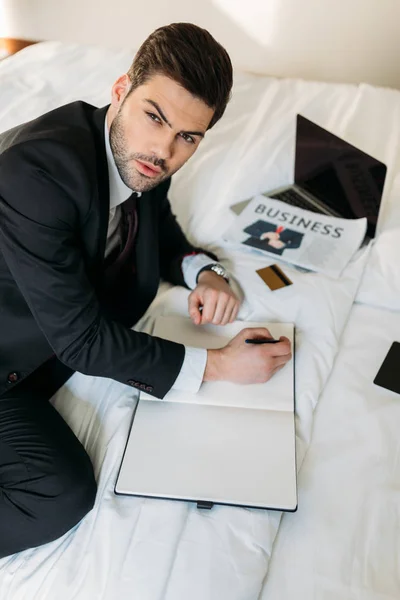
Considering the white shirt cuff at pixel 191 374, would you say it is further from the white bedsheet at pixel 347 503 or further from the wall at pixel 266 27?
the wall at pixel 266 27

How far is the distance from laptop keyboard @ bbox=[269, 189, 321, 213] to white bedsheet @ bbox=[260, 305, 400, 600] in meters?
0.51

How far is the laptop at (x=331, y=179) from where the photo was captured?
1502 mm

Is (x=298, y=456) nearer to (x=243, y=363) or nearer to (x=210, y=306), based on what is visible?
(x=243, y=363)

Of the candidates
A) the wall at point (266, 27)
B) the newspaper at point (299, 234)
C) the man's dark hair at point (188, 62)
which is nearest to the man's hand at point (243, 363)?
the newspaper at point (299, 234)

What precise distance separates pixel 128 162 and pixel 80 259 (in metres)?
0.20

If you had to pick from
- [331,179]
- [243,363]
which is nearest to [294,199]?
[331,179]

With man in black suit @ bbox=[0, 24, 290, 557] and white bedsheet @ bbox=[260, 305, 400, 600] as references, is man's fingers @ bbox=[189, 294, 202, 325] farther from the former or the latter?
white bedsheet @ bbox=[260, 305, 400, 600]

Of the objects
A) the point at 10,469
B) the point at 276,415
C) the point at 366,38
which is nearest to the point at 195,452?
the point at 276,415

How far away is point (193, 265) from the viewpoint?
1323 mm

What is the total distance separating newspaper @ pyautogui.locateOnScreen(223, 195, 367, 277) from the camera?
1369 millimetres

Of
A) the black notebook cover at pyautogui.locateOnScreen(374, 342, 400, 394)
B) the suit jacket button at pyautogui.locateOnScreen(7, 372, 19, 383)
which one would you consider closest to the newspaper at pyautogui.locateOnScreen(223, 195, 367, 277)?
the black notebook cover at pyautogui.locateOnScreen(374, 342, 400, 394)

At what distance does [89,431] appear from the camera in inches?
42.2

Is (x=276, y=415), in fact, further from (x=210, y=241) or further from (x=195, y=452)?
(x=210, y=241)

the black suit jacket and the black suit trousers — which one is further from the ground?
the black suit jacket
